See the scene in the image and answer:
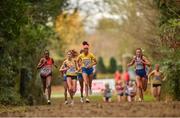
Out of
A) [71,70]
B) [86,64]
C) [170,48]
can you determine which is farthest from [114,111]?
[170,48]

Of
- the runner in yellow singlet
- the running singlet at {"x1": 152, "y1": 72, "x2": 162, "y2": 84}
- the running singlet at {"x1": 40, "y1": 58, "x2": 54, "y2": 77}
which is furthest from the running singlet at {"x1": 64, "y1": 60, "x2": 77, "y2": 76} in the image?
the running singlet at {"x1": 152, "y1": 72, "x2": 162, "y2": 84}

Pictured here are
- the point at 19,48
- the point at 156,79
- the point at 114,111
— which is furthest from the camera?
the point at 19,48

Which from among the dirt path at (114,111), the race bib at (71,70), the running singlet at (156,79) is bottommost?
the dirt path at (114,111)

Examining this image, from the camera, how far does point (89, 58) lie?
20.7 meters

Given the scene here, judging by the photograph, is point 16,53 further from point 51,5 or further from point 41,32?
point 51,5

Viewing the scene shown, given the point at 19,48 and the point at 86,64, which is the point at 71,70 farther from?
the point at 19,48

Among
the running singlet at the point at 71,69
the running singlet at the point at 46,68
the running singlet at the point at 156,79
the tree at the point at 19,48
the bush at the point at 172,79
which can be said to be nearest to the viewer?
the running singlet at the point at 71,69

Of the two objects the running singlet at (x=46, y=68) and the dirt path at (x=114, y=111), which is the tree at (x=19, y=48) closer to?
the running singlet at (x=46, y=68)

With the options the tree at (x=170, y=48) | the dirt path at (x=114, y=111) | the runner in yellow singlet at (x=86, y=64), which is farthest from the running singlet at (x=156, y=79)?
the dirt path at (x=114, y=111)

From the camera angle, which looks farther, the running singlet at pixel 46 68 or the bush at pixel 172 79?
the bush at pixel 172 79

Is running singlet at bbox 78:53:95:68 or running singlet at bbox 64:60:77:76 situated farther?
running singlet at bbox 64:60:77:76

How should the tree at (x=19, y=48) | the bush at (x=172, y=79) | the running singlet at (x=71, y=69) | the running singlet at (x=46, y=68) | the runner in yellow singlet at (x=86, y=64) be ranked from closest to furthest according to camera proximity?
the runner in yellow singlet at (x=86, y=64) < the running singlet at (x=71, y=69) < the running singlet at (x=46, y=68) < the tree at (x=19, y=48) < the bush at (x=172, y=79)

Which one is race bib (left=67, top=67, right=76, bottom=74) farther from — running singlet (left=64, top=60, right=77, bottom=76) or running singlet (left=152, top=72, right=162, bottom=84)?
running singlet (left=152, top=72, right=162, bottom=84)

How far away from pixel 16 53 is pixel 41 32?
125 inches
